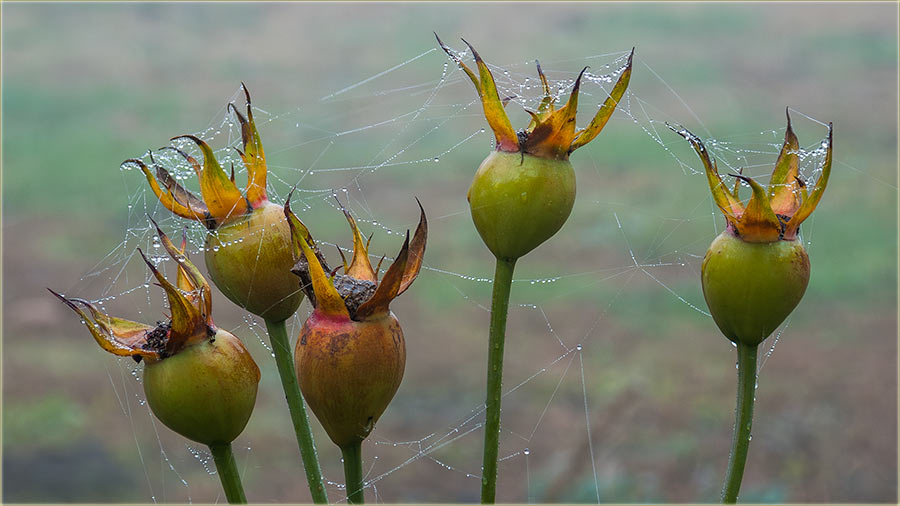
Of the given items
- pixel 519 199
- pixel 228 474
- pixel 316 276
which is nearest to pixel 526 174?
pixel 519 199

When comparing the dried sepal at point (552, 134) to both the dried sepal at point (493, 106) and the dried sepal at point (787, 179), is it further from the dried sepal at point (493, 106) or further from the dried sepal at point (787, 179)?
the dried sepal at point (787, 179)

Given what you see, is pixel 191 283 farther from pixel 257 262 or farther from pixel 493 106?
pixel 493 106

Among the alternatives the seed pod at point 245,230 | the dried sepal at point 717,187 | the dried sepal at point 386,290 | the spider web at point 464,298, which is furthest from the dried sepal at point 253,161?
the spider web at point 464,298

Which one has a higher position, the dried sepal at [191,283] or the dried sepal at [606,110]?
the dried sepal at [606,110]

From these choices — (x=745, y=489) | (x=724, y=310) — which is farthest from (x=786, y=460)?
(x=724, y=310)

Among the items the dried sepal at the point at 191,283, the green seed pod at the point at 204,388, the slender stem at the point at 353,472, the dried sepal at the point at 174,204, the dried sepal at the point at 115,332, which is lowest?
the slender stem at the point at 353,472

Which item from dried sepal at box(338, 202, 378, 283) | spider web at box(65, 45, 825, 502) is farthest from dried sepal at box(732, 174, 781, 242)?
spider web at box(65, 45, 825, 502)

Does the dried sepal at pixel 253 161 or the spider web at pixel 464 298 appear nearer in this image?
the dried sepal at pixel 253 161

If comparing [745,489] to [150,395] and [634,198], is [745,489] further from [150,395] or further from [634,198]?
[150,395]
